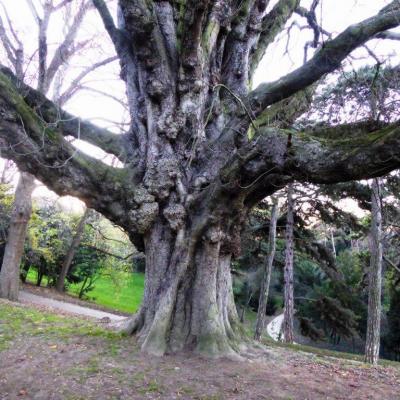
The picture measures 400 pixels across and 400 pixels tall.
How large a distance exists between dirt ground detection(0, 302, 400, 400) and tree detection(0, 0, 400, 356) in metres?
0.42

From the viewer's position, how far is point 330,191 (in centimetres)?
1038

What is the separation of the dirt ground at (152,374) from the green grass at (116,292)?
14.8 meters

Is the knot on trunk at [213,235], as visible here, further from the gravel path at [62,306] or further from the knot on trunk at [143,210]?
the gravel path at [62,306]

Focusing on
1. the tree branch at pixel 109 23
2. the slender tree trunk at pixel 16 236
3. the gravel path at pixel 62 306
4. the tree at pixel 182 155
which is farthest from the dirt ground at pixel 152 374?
the gravel path at pixel 62 306

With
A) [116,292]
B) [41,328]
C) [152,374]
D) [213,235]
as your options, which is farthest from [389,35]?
[116,292]

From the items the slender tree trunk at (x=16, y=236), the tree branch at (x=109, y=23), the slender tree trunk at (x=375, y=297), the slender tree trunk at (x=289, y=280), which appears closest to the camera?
the tree branch at (x=109, y=23)

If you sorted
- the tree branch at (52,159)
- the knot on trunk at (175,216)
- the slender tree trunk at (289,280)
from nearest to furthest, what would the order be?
the tree branch at (52,159)
the knot on trunk at (175,216)
the slender tree trunk at (289,280)

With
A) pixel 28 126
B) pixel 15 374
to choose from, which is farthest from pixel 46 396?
pixel 28 126

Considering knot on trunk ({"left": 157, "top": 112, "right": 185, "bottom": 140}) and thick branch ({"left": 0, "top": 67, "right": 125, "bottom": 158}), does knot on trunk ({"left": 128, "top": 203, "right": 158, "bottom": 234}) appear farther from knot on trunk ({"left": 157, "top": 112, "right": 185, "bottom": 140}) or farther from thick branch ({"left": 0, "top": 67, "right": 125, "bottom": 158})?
thick branch ({"left": 0, "top": 67, "right": 125, "bottom": 158})

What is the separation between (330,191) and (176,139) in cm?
601

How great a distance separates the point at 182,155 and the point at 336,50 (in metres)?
2.43

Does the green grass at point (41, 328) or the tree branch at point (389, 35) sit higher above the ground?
the tree branch at point (389, 35)

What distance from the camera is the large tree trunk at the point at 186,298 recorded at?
489cm

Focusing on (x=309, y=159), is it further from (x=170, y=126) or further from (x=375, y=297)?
(x=375, y=297)
